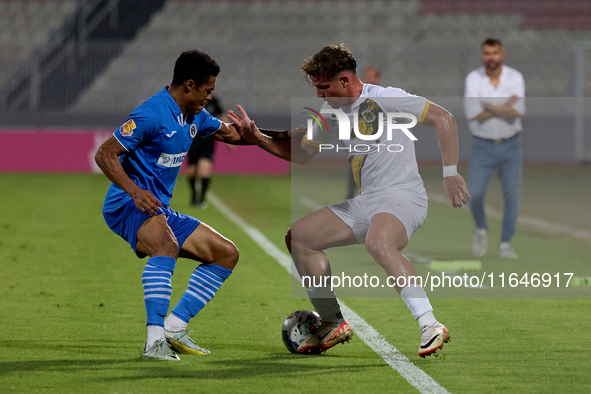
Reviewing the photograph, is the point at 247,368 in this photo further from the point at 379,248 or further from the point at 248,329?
the point at 248,329

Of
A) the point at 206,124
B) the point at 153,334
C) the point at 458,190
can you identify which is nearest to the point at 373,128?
the point at 458,190

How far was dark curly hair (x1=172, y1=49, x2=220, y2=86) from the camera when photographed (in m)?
5.08

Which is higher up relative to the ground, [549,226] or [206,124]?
[206,124]

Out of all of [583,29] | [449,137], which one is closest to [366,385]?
[449,137]

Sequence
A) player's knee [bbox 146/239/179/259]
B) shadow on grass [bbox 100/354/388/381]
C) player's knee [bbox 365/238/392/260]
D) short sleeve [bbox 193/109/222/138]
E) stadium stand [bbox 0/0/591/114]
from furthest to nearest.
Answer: stadium stand [bbox 0/0/591/114]
short sleeve [bbox 193/109/222/138]
player's knee [bbox 146/239/179/259]
player's knee [bbox 365/238/392/260]
shadow on grass [bbox 100/354/388/381]

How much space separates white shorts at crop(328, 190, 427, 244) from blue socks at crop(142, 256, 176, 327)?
1.03 metres

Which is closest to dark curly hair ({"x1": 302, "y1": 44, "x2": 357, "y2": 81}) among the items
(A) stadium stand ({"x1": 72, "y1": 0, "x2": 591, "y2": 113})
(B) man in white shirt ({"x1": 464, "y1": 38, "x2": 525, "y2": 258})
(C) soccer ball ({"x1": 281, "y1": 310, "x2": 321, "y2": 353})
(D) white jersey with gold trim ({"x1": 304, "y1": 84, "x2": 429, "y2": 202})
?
(D) white jersey with gold trim ({"x1": 304, "y1": 84, "x2": 429, "y2": 202})

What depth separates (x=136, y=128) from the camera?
498 cm

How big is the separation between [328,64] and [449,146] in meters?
0.83

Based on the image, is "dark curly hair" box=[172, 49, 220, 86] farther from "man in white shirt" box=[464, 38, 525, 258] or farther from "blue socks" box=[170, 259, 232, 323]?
"man in white shirt" box=[464, 38, 525, 258]

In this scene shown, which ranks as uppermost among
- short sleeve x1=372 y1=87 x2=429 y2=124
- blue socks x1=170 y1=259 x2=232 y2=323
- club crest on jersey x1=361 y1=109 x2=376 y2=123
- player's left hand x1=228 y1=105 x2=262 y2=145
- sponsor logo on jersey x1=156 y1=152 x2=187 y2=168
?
short sleeve x1=372 y1=87 x2=429 y2=124

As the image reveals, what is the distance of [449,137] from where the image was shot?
5.18 m

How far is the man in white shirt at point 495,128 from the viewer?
8.98m

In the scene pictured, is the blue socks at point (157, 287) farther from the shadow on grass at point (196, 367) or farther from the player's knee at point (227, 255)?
the player's knee at point (227, 255)
